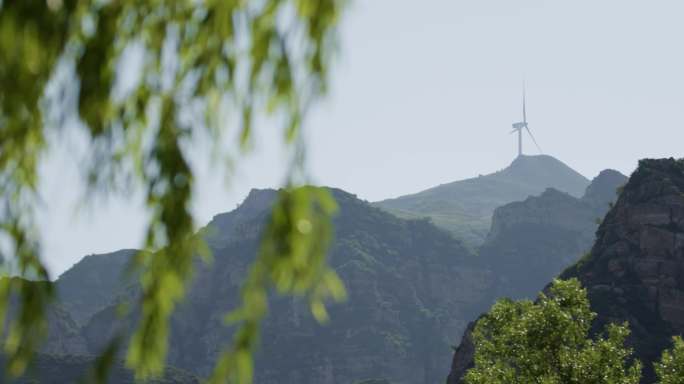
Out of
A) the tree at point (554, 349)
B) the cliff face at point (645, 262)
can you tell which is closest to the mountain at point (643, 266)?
the cliff face at point (645, 262)

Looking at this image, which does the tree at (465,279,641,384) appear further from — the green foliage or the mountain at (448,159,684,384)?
the mountain at (448,159,684,384)

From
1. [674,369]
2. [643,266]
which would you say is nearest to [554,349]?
[674,369]

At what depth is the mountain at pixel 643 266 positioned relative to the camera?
10525 cm

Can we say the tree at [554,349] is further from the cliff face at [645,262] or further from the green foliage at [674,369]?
the cliff face at [645,262]

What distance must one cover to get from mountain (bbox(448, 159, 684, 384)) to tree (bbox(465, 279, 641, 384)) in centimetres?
5853

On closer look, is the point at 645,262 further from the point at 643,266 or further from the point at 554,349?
the point at 554,349

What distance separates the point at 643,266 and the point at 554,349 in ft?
236

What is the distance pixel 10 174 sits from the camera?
5.45 metres

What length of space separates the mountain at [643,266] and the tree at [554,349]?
58.5 meters

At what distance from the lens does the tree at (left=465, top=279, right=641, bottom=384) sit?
4244cm

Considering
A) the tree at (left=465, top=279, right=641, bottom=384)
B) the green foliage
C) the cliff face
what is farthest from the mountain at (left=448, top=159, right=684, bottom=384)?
the tree at (left=465, top=279, right=641, bottom=384)

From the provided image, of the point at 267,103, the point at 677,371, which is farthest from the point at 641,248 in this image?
the point at 267,103

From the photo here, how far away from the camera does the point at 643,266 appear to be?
363ft

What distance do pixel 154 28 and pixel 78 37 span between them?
0.45 meters
